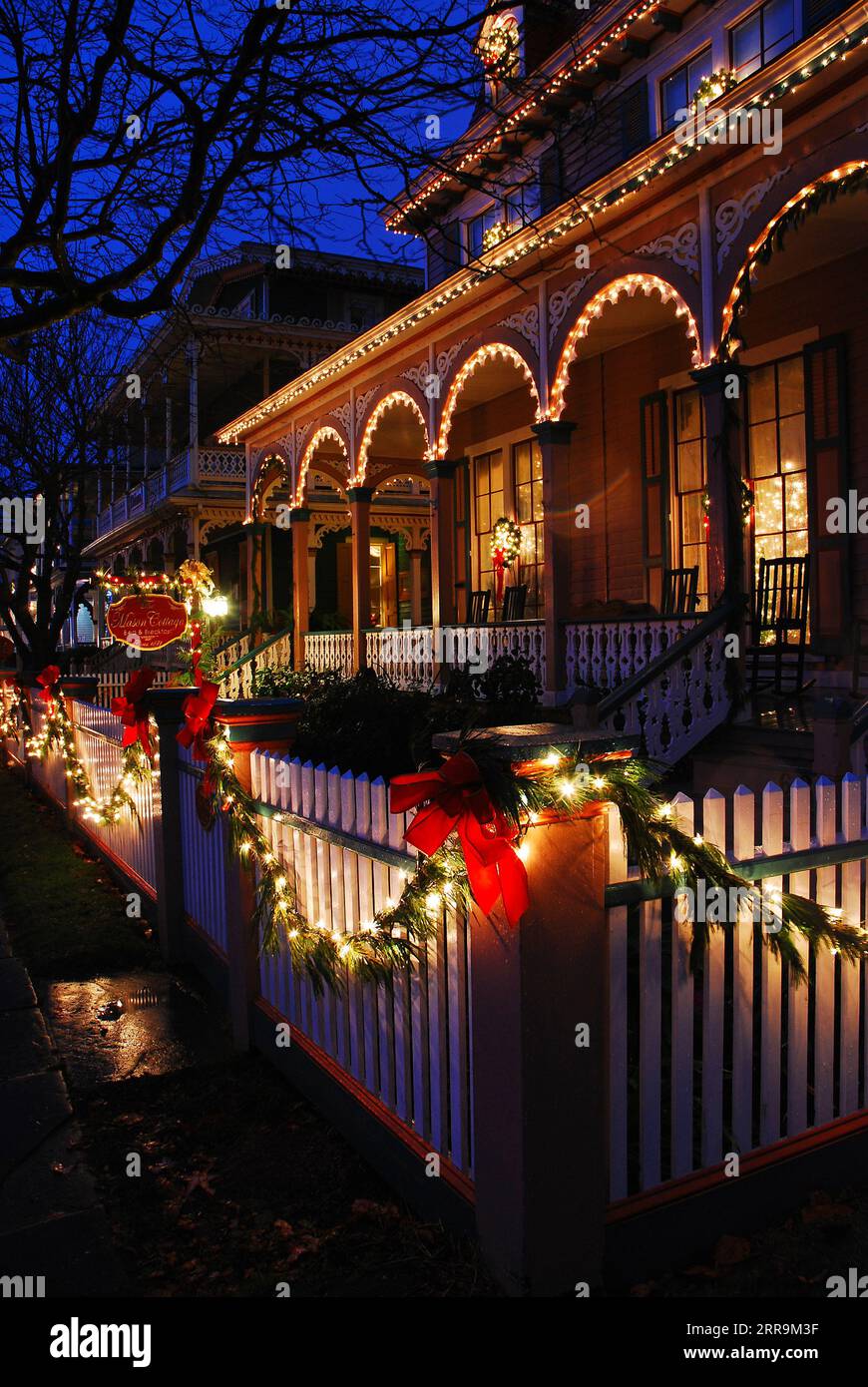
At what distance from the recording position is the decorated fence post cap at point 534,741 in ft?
8.38

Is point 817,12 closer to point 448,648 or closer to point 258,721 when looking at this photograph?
point 448,648

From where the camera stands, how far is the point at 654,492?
1134 cm

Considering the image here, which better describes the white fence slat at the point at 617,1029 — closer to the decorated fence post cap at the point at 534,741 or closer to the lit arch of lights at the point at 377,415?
the decorated fence post cap at the point at 534,741

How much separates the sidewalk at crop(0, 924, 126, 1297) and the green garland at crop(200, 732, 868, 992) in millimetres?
1101

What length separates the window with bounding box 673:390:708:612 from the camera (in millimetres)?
10875

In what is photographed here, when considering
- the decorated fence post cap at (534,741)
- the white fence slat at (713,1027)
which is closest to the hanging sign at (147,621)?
the decorated fence post cap at (534,741)

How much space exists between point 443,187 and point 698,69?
4.98 m

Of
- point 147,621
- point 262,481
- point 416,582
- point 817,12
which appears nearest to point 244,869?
point 147,621

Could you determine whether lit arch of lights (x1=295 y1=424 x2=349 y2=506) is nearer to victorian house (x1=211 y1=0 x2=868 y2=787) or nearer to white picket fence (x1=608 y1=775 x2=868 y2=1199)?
victorian house (x1=211 y1=0 x2=868 y2=787)

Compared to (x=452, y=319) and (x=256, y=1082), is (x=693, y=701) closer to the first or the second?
(x=256, y=1082)

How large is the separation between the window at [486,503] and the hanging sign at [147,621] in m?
6.18

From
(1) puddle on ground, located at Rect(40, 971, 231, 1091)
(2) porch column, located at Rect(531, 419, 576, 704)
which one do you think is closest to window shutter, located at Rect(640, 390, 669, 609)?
(2) porch column, located at Rect(531, 419, 576, 704)

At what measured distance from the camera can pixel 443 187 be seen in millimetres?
14984
